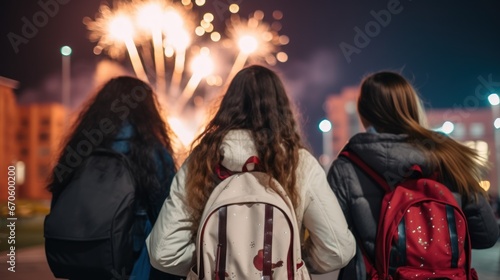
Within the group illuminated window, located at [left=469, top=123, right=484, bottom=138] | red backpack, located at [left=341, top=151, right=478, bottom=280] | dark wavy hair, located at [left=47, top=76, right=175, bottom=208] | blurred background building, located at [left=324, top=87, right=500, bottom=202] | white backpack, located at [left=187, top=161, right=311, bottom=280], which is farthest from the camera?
illuminated window, located at [left=469, top=123, right=484, bottom=138]

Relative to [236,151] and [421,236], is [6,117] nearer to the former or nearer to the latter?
[236,151]

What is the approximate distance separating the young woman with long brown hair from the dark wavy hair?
1.07 metres

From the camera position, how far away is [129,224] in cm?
283

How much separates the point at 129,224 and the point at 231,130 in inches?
33.9

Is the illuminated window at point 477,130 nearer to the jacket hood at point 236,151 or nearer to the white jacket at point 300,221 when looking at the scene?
the white jacket at point 300,221

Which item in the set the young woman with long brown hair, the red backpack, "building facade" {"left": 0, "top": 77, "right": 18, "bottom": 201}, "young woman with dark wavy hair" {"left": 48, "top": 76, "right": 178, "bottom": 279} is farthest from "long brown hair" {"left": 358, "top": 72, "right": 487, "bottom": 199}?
"building facade" {"left": 0, "top": 77, "right": 18, "bottom": 201}

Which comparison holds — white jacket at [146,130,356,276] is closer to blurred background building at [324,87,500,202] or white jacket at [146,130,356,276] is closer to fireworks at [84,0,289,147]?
fireworks at [84,0,289,147]

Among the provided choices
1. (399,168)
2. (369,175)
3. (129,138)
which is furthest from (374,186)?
(129,138)

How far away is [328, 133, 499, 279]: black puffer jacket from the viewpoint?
2741 mm

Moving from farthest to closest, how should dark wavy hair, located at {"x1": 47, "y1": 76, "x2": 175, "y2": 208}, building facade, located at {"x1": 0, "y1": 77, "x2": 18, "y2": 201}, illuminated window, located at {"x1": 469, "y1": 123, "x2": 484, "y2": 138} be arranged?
illuminated window, located at {"x1": 469, "y1": 123, "x2": 484, "y2": 138} < building facade, located at {"x1": 0, "y1": 77, "x2": 18, "y2": 201} < dark wavy hair, located at {"x1": 47, "y1": 76, "x2": 175, "y2": 208}

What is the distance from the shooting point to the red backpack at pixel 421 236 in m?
2.55

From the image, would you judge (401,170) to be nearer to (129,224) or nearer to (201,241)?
(201,241)

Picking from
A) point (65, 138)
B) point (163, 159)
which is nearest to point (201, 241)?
point (163, 159)

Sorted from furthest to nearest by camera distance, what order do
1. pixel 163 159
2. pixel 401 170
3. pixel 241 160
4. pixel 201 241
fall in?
pixel 163 159, pixel 401 170, pixel 241 160, pixel 201 241
